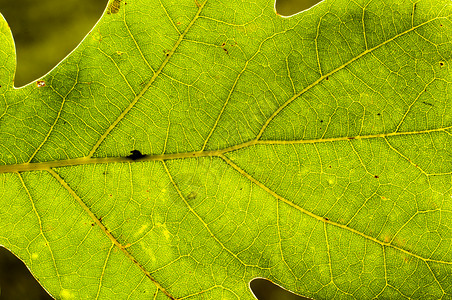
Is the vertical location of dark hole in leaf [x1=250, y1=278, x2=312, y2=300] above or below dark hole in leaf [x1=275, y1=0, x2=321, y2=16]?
below

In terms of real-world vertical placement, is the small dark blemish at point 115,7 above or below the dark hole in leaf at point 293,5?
above

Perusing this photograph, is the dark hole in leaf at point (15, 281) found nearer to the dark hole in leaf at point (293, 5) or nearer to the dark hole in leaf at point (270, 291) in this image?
the dark hole in leaf at point (270, 291)

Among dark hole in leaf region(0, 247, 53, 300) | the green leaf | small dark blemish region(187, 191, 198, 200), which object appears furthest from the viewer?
dark hole in leaf region(0, 247, 53, 300)

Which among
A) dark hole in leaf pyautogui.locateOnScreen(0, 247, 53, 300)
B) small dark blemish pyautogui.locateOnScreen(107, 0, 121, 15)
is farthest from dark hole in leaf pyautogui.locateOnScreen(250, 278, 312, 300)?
small dark blemish pyautogui.locateOnScreen(107, 0, 121, 15)

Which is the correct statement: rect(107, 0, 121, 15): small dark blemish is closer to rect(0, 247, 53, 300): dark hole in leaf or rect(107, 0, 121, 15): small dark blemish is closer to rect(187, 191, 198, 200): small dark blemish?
rect(187, 191, 198, 200): small dark blemish

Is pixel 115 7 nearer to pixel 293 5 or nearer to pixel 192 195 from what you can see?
pixel 192 195

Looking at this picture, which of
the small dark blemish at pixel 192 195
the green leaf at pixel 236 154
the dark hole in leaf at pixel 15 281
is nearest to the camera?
the green leaf at pixel 236 154

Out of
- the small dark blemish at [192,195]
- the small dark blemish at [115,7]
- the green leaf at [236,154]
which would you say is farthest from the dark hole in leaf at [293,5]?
the small dark blemish at [192,195]

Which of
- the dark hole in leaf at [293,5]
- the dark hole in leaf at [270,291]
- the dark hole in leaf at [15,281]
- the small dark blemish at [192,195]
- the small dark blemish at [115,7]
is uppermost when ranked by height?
the small dark blemish at [115,7]

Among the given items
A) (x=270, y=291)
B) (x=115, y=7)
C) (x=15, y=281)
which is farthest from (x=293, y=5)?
(x=15, y=281)
